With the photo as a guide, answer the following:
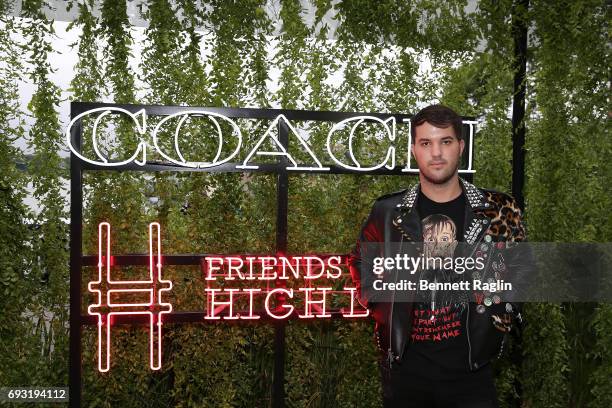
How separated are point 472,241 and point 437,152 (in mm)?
428

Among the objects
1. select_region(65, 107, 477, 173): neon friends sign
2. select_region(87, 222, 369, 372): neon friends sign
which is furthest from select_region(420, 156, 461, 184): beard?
select_region(87, 222, 369, 372): neon friends sign

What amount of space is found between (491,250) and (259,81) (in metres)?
2.10

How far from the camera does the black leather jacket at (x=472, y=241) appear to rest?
8.69 ft

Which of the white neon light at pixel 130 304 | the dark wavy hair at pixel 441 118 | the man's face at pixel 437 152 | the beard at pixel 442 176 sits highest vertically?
the dark wavy hair at pixel 441 118

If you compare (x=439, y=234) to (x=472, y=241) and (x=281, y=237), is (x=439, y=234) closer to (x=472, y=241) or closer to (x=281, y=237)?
(x=472, y=241)

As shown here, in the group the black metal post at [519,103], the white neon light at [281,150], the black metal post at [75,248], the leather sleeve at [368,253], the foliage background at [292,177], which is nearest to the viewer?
the leather sleeve at [368,253]

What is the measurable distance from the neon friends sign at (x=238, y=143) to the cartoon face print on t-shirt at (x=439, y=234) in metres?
1.16

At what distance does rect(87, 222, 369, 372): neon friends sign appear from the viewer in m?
3.67

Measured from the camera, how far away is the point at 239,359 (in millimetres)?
4164

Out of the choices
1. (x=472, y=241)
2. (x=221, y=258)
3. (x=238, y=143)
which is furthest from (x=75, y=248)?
(x=472, y=241)

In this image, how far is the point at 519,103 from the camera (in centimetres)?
439

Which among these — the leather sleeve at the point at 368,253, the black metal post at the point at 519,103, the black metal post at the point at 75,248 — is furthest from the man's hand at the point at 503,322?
the black metal post at the point at 75,248

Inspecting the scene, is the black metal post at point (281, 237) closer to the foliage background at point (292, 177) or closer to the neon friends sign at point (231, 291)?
the neon friends sign at point (231, 291)

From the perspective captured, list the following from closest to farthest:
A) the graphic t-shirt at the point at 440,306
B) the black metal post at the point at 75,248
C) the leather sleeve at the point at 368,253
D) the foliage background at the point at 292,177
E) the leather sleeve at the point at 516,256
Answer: the graphic t-shirt at the point at 440,306
the leather sleeve at the point at 516,256
the leather sleeve at the point at 368,253
the black metal post at the point at 75,248
the foliage background at the point at 292,177
